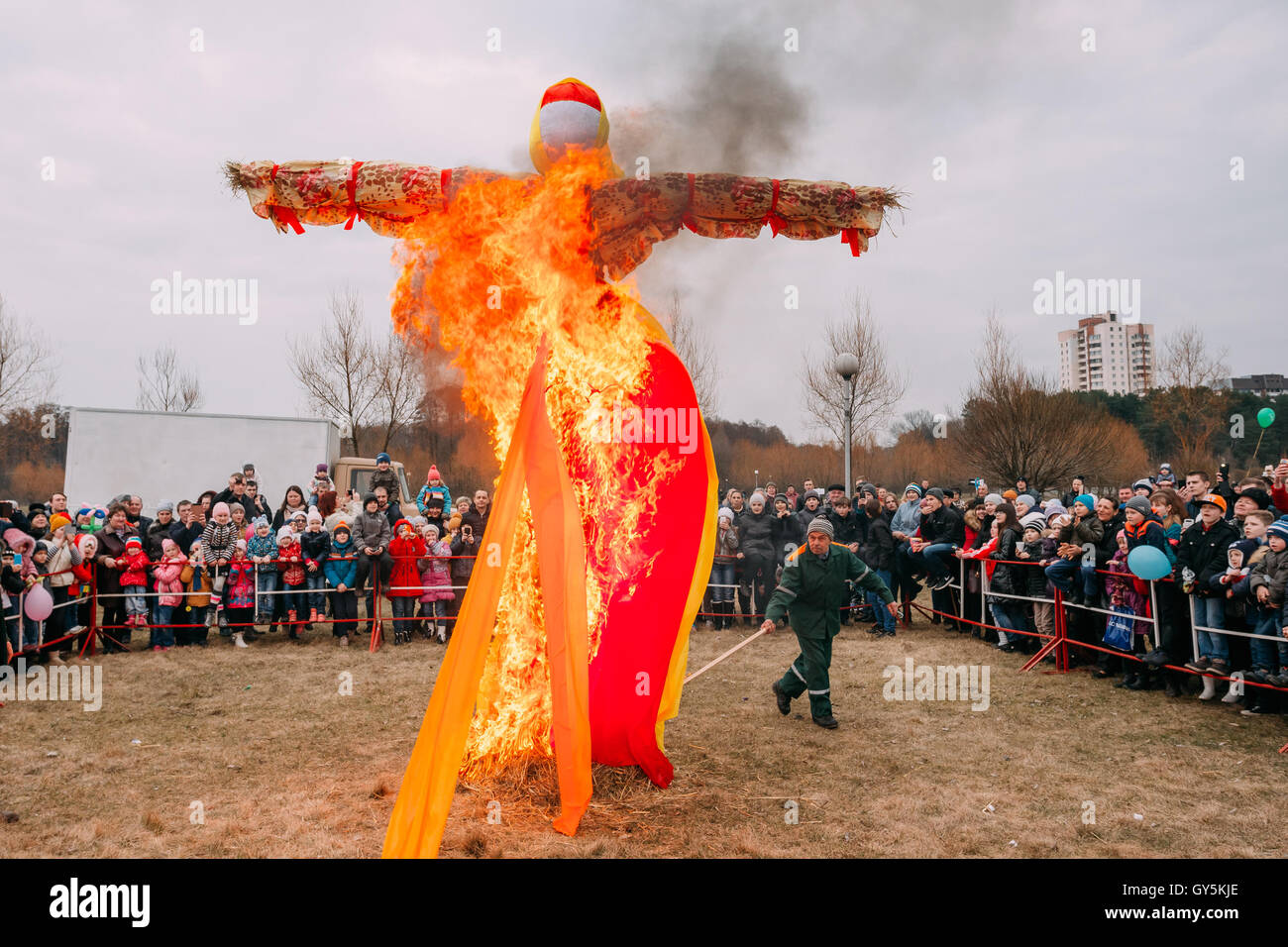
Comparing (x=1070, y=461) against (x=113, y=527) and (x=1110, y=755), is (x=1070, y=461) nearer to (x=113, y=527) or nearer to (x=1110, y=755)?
(x=1110, y=755)

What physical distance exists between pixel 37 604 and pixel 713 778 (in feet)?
25.8

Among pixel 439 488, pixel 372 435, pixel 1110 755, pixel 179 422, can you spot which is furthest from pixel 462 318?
pixel 372 435

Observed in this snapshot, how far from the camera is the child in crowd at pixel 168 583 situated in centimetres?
1066

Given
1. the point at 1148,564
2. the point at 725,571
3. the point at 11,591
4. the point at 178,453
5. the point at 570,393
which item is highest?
the point at 178,453

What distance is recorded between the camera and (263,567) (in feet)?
36.6

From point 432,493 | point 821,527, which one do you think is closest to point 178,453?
point 432,493

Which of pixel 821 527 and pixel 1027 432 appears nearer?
pixel 821 527

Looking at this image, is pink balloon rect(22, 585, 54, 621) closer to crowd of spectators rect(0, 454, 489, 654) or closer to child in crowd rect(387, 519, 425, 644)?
crowd of spectators rect(0, 454, 489, 654)

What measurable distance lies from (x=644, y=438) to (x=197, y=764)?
14.4ft

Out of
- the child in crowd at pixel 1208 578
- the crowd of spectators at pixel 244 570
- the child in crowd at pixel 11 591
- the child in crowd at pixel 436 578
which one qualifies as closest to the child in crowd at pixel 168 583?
the crowd of spectators at pixel 244 570

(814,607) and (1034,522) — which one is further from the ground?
(1034,522)

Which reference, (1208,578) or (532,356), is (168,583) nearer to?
(532,356)

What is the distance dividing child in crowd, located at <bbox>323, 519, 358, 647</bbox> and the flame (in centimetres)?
654
